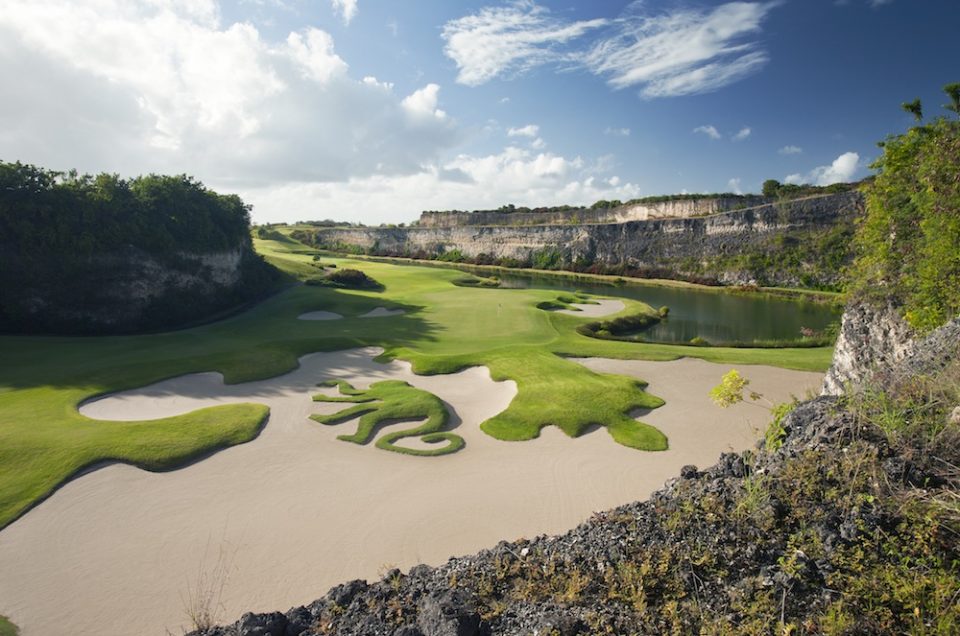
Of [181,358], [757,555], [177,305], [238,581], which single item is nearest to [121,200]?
[177,305]

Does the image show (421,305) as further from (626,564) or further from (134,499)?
(626,564)

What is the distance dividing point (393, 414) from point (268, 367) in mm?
7829

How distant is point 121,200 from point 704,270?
59.4 meters

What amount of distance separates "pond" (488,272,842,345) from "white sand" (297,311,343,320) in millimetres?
20529

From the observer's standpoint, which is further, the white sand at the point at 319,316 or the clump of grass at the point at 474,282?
the clump of grass at the point at 474,282

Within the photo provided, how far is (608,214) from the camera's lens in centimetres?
8031

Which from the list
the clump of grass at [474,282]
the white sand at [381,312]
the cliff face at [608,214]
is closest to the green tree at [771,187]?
the cliff face at [608,214]

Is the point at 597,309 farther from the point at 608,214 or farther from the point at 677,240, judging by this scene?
the point at 608,214

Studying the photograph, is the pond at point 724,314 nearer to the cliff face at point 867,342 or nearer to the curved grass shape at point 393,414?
the cliff face at point 867,342

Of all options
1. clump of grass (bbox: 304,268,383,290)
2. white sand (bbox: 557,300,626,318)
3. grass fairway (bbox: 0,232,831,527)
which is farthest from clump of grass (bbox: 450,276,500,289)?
white sand (bbox: 557,300,626,318)

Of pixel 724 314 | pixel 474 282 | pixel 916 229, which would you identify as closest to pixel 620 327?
pixel 724 314

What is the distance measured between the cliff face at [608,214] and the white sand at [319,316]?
2163 inches

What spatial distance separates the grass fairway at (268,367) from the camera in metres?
12.5

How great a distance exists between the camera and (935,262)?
11398 millimetres
